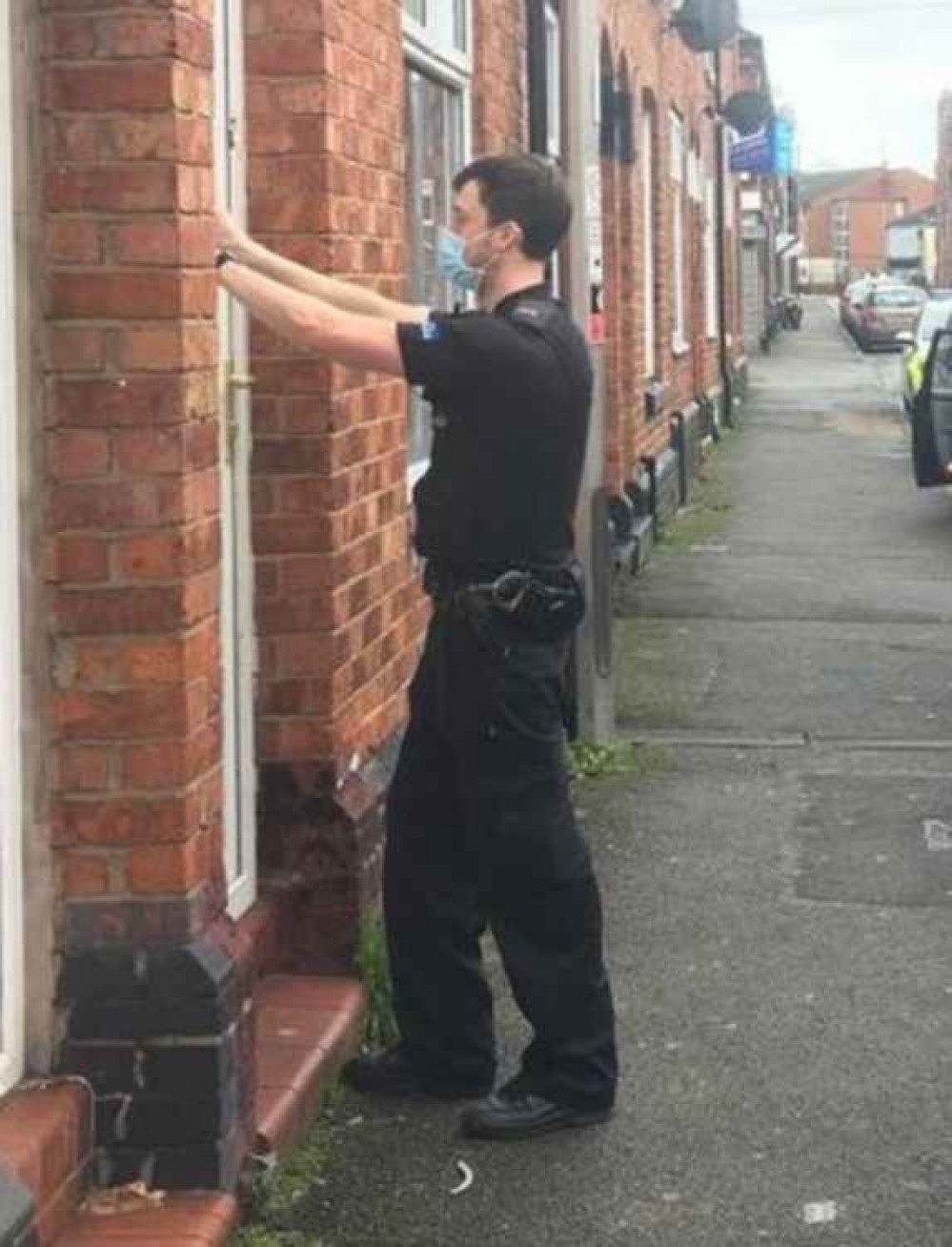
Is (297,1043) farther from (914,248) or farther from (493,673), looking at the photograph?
(914,248)

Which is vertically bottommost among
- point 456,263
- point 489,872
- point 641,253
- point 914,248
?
point 489,872

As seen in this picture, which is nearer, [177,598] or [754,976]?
[177,598]

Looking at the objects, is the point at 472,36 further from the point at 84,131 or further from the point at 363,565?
the point at 84,131

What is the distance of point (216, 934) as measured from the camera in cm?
434

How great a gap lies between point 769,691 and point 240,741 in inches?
230

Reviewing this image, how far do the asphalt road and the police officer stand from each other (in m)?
0.17

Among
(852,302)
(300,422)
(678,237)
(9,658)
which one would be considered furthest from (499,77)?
(852,302)

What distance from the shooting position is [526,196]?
484 cm

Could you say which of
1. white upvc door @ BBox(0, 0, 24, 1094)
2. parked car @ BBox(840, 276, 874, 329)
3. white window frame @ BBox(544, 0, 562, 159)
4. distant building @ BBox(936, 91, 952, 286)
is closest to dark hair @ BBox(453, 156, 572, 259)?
white upvc door @ BBox(0, 0, 24, 1094)

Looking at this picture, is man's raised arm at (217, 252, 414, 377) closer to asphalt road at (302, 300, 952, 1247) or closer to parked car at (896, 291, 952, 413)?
asphalt road at (302, 300, 952, 1247)

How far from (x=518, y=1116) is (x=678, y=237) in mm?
16474

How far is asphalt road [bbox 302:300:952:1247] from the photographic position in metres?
4.58

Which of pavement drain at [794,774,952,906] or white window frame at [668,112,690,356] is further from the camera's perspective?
white window frame at [668,112,690,356]

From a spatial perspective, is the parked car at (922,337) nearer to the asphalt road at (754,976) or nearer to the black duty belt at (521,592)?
the asphalt road at (754,976)
